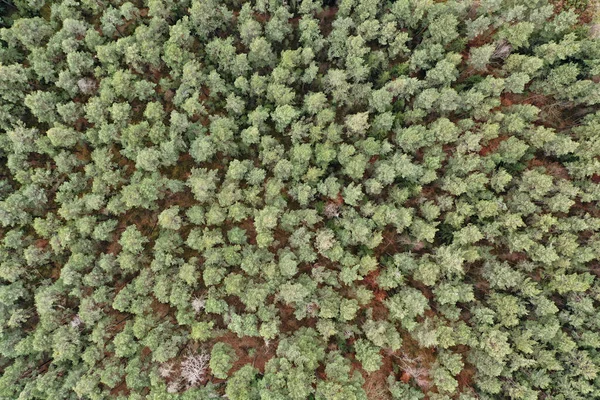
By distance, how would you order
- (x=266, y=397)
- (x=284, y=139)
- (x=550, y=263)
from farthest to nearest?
(x=284, y=139) → (x=550, y=263) → (x=266, y=397)

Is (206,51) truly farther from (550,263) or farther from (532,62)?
(550,263)

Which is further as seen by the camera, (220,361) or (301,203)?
(301,203)

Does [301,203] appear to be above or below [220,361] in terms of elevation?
above

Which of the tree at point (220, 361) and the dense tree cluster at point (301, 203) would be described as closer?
the tree at point (220, 361)

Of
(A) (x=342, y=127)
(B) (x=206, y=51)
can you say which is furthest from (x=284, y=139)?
(B) (x=206, y=51)

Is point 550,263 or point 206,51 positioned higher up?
point 206,51

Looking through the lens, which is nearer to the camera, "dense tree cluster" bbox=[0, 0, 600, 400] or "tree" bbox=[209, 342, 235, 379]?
"tree" bbox=[209, 342, 235, 379]

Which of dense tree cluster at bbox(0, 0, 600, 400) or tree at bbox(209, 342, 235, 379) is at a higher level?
dense tree cluster at bbox(0, 0, 600, 400)

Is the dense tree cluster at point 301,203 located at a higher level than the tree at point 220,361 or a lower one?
higher
